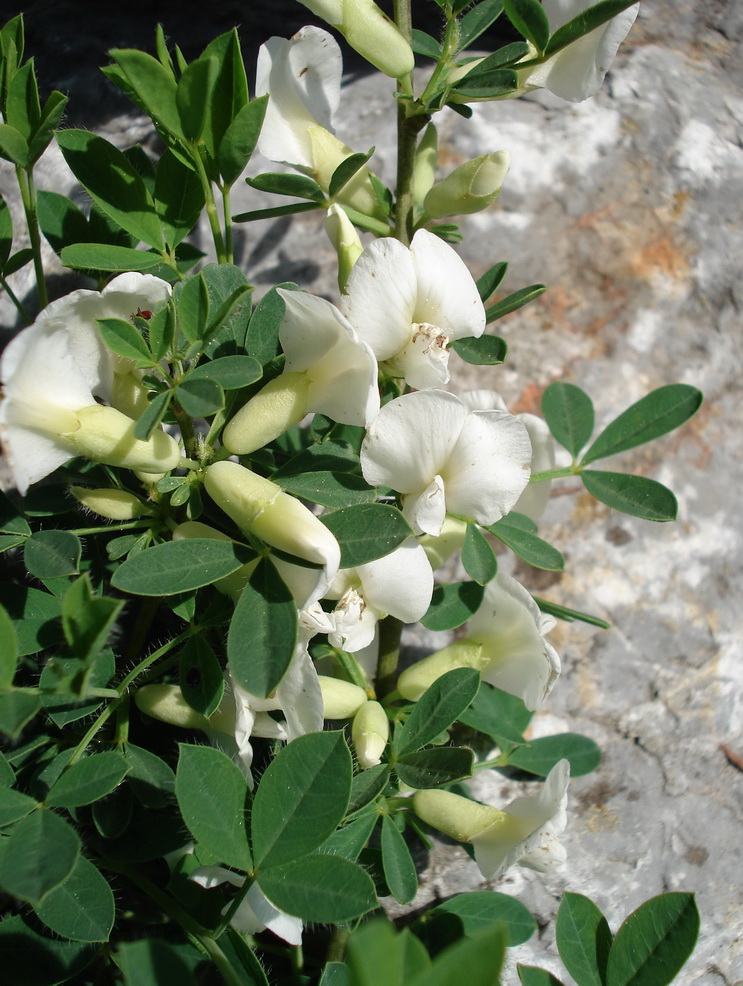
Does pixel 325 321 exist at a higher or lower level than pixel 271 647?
higher

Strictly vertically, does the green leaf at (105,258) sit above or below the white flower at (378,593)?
above

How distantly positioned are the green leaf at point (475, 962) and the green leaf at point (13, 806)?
475 millimetres

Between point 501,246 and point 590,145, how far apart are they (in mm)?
322

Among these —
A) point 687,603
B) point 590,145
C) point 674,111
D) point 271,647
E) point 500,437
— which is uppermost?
point 674,111

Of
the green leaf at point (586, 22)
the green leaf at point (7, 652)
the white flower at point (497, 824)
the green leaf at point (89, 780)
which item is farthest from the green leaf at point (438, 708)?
the green leaf at point (586, 22)

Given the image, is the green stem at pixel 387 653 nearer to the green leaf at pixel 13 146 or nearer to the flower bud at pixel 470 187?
the flower bud at pixel 470 187

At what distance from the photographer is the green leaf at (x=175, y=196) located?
95 centimetres

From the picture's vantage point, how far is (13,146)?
945 mm

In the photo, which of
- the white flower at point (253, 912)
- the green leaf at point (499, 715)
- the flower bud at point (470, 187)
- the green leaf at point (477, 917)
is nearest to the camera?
the white flower at point (253, 912)

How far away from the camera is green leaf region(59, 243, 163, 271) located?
0.90 m

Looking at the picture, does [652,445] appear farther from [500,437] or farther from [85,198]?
[85,198]

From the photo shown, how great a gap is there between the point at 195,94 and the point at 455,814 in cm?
86

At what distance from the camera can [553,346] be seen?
1.58 m

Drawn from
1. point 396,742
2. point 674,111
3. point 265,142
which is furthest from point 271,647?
point 674,111
